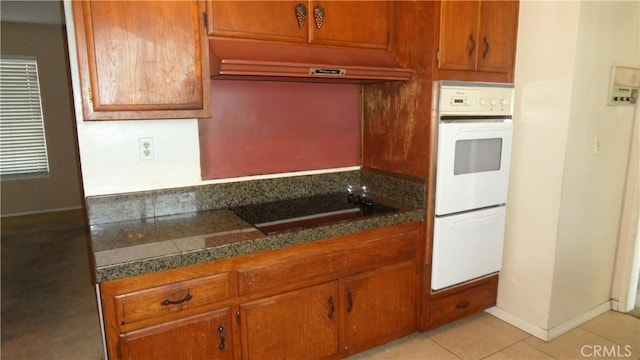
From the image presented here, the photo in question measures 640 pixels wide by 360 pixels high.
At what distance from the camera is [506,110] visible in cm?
229

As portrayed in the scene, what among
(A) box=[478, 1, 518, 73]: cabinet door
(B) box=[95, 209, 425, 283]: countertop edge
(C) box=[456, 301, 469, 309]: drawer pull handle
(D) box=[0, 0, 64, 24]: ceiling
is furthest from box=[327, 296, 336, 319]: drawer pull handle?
(D) box=[0, 0, 64, 24]: ceiling

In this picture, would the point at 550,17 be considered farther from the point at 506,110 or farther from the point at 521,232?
the point at 521,232

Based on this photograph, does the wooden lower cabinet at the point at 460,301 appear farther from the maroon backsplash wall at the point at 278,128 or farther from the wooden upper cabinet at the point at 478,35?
the wooden upper cabinet at the point at 478,35

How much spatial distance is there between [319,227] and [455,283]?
997 mm

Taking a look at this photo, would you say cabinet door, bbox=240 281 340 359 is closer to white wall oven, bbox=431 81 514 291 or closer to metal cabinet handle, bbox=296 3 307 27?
white wall oven, bbox=431 81 514 291

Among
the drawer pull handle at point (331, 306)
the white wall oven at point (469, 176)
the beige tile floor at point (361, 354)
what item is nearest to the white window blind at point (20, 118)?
the beige tile floor at point (361, 354)

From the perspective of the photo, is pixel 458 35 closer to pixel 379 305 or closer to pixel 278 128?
pixel 278 128

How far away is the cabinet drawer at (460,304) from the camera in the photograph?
2.27 metres

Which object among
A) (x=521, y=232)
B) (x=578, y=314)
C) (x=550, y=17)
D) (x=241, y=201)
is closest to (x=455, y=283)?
(x=521, y=232)

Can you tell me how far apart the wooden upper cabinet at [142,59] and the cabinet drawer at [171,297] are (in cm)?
71

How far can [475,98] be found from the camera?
2.15 m

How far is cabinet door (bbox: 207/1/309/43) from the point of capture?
1.74 m

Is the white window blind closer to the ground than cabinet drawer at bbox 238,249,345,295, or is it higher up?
higher up

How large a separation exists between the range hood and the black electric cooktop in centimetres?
68
